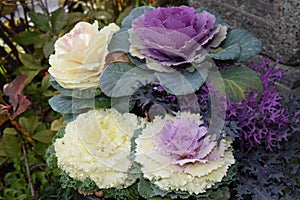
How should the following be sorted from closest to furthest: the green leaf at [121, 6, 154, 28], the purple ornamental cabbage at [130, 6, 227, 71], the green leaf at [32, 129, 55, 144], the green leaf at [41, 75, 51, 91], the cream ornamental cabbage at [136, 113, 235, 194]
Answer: the cream ornamental cabbage at [136, 113, 235, 194] < the purple ornamental cabbage at [130, 6, 227, 71] < the green leaf at [121, 6, 154, 28] < the green leaf at [32, 129, 55, 144] < the green leaf at [41, 75, 51, 91]

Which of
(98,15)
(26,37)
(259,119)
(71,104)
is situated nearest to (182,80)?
(259,119)

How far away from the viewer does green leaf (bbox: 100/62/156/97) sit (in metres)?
1.23

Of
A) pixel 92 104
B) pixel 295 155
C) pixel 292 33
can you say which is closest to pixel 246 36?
pixel 292 33

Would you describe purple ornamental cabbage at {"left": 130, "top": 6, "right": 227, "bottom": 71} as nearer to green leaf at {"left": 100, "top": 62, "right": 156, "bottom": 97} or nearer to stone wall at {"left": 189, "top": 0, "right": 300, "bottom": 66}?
green leaf at {"left": 100, "top": 62, "right": 156, "bottom": 97}

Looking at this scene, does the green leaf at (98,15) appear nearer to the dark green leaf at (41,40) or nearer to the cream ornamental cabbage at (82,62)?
the dark green leaf at (41,40)

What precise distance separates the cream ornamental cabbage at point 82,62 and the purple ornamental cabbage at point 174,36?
9 cm

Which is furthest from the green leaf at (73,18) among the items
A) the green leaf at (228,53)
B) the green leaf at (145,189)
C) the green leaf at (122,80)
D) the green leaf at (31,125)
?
the green leaf at (145,189)

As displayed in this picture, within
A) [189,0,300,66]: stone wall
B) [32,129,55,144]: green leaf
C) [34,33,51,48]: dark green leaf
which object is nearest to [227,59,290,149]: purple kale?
[189,0,300,66]: stone wall

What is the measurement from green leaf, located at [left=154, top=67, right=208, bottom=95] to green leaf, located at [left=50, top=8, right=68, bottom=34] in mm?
754

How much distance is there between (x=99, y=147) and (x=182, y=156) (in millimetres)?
211

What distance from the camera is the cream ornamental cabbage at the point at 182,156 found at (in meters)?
1.11

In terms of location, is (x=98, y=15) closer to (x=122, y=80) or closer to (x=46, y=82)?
(x=46, y=82)

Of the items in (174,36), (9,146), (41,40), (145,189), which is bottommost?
(9,146)

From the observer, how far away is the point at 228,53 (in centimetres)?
125
